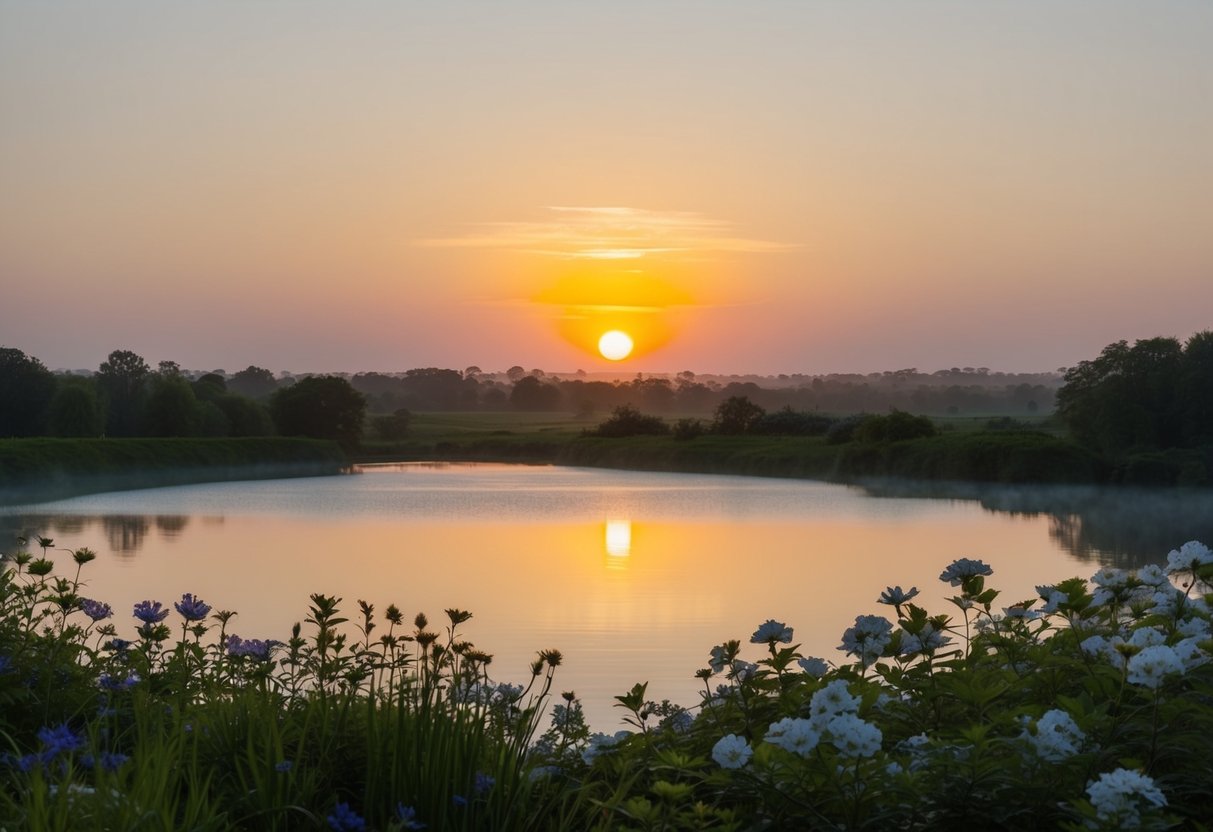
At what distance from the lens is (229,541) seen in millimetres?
19562

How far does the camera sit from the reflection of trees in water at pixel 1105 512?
1892 centimetres

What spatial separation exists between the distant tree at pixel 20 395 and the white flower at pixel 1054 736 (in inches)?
2007

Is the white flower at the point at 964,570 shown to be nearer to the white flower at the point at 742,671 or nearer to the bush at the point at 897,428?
the white flower at the point at 742,671

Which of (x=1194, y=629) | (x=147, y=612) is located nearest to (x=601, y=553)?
(x=147, y=612)

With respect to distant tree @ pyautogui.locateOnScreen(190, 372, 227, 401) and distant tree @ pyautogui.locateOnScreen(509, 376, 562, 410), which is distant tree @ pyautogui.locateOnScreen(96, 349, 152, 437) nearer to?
distant tree @ pyautogui.locateOnScreen(190, 372, 227, 401)

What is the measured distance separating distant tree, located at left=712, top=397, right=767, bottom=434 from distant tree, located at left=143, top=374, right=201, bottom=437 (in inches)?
896

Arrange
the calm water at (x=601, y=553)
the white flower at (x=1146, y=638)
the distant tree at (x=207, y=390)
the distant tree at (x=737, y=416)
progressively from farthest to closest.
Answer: the distant tree at (x=207, y=390) → the distant tree at (x=737, y=416) → the calm water at (x=601, y=553) → the white flower at (x=1146, y=638)

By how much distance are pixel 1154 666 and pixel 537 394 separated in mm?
100208

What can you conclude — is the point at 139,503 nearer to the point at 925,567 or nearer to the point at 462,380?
the point at 925,567

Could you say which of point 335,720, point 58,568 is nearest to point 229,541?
point 58,568

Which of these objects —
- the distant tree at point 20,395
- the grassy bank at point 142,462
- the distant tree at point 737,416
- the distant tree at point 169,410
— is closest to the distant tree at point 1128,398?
the distant tree at point 737,416

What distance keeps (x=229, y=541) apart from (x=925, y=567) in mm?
10660

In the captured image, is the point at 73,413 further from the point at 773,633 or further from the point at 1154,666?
the point at 1154,666

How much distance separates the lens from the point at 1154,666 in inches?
126
